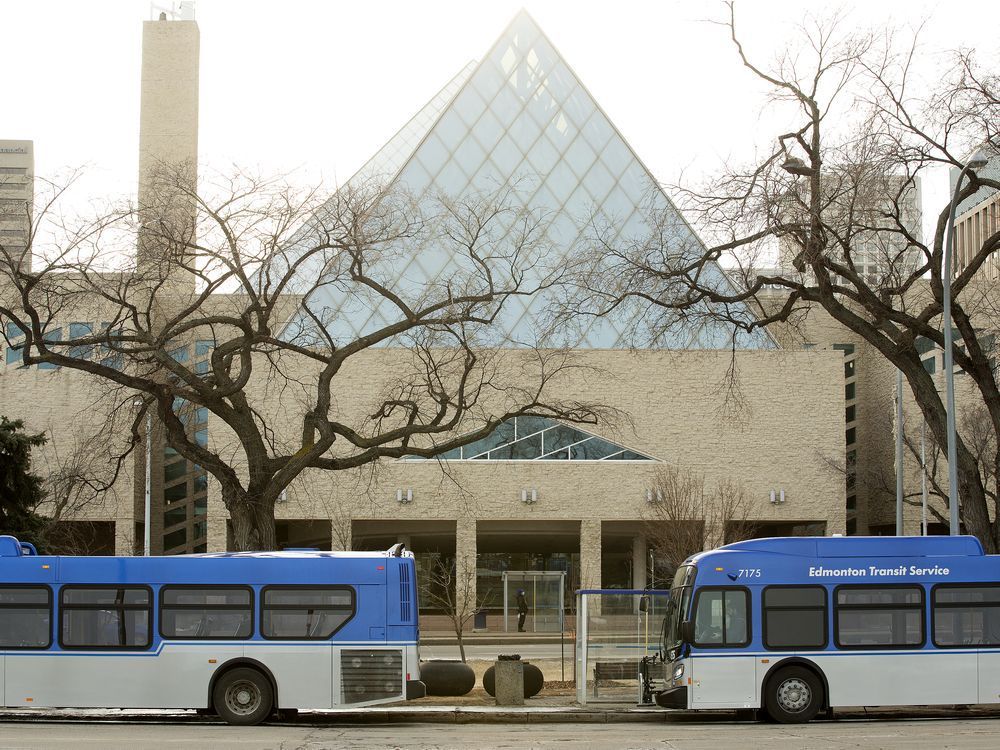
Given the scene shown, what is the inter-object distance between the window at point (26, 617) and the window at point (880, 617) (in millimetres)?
10210

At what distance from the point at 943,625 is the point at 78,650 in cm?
1113

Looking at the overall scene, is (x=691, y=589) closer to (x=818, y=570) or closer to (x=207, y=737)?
(x=818, y=570)

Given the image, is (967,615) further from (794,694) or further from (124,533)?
(124,533)

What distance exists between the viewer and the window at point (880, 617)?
52.5 ft

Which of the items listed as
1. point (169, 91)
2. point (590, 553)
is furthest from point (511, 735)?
point (169, 91)

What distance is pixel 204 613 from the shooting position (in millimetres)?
15859

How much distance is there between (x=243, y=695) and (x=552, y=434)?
2946cm

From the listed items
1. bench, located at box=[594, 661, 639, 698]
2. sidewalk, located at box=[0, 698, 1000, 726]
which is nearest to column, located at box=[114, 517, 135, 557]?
sidewalk, located at box=[0, 698, 1000, 726]

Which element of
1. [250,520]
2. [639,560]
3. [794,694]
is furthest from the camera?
[639,560]

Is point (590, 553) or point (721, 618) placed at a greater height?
point (721, 618)

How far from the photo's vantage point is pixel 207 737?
43.4 feet

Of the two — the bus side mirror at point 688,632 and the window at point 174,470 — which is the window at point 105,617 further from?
the window at point 174,470

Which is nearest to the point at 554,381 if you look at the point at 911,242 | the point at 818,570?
the point at 911,242

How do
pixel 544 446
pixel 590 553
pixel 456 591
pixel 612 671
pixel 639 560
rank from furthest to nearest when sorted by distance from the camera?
1. pixel 639 560
2. pixel 544 446
3. pixel 590 553
4. pixel 456 591
5. pixel 612 671
